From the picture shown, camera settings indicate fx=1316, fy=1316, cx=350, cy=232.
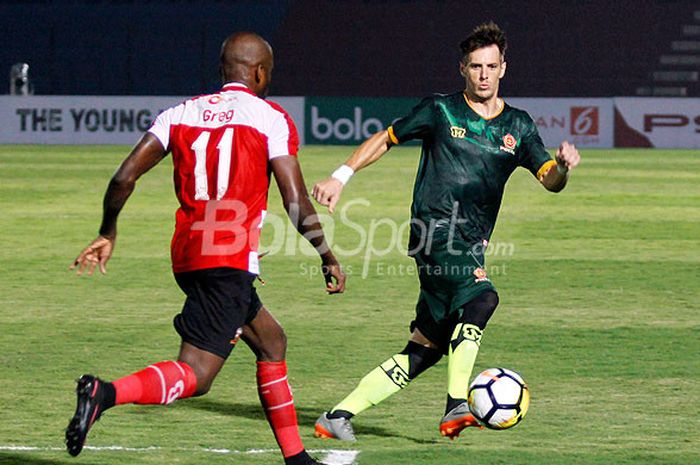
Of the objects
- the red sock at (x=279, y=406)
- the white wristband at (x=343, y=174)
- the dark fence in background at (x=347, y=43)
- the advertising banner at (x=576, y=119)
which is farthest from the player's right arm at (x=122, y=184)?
the dark fence in background at (x=347, y=43)

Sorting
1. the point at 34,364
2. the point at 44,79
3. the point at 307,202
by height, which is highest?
the point at 307,202

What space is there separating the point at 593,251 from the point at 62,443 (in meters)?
9.03

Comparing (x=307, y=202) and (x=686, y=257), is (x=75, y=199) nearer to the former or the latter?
(x=686, y=257)

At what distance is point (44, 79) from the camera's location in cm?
3891

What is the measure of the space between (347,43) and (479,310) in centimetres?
3434

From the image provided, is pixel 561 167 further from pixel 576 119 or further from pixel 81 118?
pixel 81 118

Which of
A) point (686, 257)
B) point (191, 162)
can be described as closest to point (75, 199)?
point (686, 257)

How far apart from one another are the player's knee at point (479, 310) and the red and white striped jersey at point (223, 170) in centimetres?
127

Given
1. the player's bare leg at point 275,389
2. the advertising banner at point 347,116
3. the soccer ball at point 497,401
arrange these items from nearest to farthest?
the player's bare leg at point 275,389 → the soccer ball at point 497,401 → the advertising banner at point 347,116

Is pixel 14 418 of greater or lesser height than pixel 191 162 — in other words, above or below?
below

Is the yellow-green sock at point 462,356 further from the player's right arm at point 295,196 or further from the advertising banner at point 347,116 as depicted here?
the advertising banner at point 347,116

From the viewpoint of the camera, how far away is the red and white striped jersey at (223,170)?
536 cm
